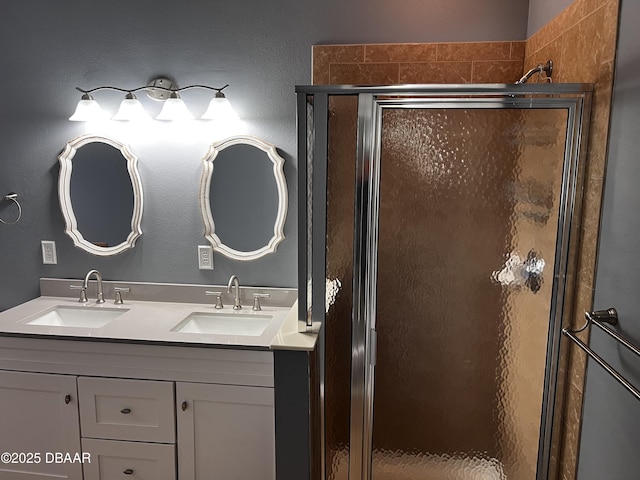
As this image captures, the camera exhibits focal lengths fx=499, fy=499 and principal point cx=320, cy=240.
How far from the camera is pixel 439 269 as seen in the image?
160 centimetres

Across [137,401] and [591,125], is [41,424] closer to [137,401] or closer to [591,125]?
[137,401]

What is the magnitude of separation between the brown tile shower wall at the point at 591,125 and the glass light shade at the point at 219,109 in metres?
1.34

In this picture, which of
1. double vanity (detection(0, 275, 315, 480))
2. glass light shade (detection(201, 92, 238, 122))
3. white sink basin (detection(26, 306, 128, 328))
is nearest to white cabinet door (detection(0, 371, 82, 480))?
double vanity (detection(0, 275, 315, 480))

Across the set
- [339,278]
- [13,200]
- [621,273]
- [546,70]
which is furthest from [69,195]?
[621,273]

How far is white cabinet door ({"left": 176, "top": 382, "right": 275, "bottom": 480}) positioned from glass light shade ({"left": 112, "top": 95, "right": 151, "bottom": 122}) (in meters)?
1.23

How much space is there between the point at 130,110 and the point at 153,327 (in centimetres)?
100

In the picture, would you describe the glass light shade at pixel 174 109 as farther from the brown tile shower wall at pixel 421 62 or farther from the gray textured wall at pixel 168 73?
the brown tile shower wall at pixel 421 62

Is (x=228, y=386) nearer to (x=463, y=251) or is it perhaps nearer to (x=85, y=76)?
(x=463, y=251)

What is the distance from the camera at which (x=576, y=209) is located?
4.94 feet

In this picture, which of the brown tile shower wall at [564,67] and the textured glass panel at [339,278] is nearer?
the brown tile shower wall at [564,67]

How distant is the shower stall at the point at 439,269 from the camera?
1506 mm

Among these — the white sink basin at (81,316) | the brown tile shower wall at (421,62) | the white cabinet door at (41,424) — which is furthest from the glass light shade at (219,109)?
the white cabinet door at (41,424)

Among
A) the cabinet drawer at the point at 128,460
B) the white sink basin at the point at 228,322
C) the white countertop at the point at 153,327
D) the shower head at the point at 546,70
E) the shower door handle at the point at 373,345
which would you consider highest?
the shower head at the point at 546,70

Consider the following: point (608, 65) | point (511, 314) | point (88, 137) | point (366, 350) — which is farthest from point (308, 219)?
point (88, 137)
